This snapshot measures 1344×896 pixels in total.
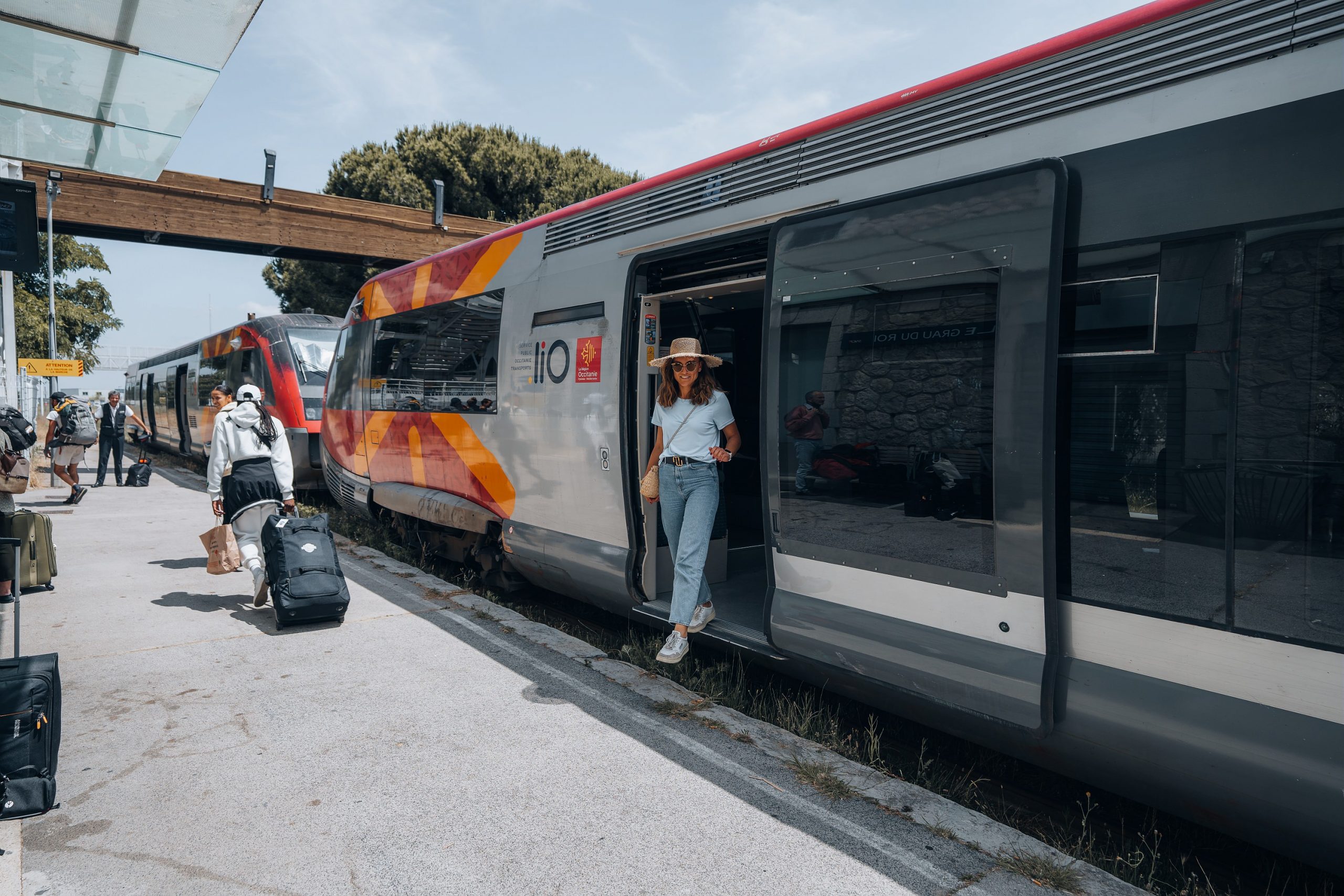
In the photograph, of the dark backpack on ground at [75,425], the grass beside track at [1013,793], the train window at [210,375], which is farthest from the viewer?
the train window at [210,375]

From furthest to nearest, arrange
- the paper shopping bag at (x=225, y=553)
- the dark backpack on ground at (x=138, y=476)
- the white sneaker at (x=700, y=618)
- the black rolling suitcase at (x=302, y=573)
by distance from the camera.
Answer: the dark backpack on ground at (x=138, y=476), the paper shopping bag at (x=225, y=553), the black rolling suitcase at (x=302, y=573), the white sneaker at (x=700, y=618)

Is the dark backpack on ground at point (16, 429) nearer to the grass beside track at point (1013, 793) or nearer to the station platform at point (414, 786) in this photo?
the station platform at point (414, 786)

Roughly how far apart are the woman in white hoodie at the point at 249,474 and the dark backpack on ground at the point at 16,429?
3.55 ft

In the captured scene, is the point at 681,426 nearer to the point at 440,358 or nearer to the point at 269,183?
the point at 440,358

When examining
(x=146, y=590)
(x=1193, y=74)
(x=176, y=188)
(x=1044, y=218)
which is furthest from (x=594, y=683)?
(x=176, y=188)

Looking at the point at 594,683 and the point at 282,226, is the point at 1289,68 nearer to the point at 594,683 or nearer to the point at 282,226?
the point at 594,683

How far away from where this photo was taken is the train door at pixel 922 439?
293 centimetres

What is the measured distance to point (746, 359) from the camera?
6.54 metres

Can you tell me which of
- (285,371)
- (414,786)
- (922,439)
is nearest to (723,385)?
(922,439)

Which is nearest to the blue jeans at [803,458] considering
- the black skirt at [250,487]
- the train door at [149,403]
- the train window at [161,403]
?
the black skirt at [250,487]

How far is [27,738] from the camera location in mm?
2855

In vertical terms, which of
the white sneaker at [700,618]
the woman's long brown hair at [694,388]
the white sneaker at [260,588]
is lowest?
the white sneaker at [260,588]

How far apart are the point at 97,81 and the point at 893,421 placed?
18.6 ft

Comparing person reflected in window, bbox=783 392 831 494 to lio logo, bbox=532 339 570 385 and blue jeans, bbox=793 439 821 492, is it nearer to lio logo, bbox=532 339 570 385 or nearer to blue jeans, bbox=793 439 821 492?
blue jeans, bbox=793 439 821 492
